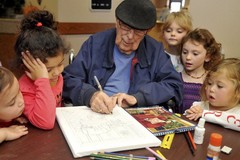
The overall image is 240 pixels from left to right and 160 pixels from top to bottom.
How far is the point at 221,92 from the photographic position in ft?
4.34

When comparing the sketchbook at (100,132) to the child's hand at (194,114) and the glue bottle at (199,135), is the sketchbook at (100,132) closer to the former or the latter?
the glue bottle at (199,135)

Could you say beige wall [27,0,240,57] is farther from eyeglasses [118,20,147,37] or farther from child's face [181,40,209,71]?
eyeglasses [118,20,147,37]

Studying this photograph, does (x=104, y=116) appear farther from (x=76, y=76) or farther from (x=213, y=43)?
(x=213, y=43)

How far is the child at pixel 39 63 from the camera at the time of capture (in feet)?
3.21

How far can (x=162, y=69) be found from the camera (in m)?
1.49

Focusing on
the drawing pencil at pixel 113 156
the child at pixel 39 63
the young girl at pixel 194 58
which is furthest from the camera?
the young girl at pixel 194 58

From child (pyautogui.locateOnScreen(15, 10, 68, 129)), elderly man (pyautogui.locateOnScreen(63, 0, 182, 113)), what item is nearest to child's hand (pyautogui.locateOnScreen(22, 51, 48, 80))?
child (pyautogui.locateOnScreen(15, 10, 68, 129))

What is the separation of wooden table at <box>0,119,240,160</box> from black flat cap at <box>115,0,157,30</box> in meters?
0.61

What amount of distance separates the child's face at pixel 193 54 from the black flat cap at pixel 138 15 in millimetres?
676

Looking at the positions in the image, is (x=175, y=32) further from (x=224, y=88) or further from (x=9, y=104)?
(x=9, y=104)

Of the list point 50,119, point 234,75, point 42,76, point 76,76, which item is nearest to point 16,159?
point 50,119

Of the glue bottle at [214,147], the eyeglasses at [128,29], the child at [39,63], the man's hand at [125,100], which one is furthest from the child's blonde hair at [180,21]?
the glue bottle at [214,147]

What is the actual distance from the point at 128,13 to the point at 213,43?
3.01 feet

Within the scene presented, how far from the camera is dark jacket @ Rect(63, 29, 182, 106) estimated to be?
140 centimetres
